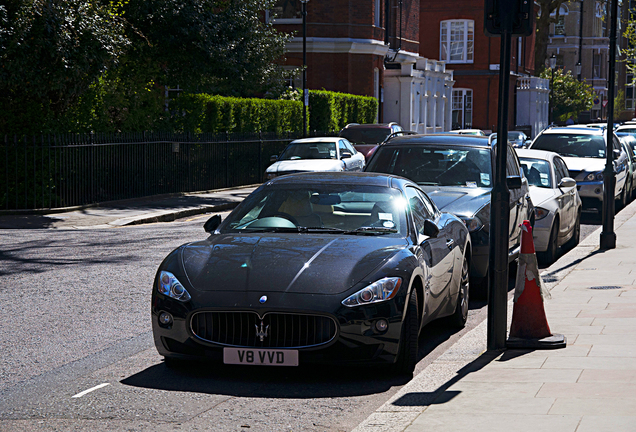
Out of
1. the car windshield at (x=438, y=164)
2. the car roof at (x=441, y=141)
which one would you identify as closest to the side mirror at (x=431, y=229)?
the car windshield at (x=438, y=164)

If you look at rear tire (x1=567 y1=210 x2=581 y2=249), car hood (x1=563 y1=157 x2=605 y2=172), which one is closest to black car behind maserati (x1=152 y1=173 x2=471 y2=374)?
rear tire (x1=567 y1=210 x2=581 y2=249)

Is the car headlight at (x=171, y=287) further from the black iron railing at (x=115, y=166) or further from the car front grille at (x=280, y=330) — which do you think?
the black iron railing at (x=115, y=166)

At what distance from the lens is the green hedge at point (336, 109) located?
38188 mm

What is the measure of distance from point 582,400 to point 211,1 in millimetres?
21448

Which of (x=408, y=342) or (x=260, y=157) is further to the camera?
(x=260, y=157)

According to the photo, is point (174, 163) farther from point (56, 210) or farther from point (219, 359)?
point (219, 359)

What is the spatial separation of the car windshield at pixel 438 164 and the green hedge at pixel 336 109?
2618 cm

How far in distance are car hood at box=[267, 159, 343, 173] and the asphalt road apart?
12799mm

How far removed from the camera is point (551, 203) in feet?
42.9

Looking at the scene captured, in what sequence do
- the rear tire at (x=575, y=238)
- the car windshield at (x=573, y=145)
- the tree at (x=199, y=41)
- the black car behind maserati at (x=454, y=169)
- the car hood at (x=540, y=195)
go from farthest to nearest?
the tree at (x=199, y=41), the car windshield at (x=573, y=145), the rear tire at (x=575, y=238), the car hood at (x=540, y=195), the black car behind maserati at (x=454, y=169)

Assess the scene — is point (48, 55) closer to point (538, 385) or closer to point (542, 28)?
point (538, 385)

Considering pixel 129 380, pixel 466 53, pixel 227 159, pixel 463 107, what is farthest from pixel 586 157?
pixel 466 53

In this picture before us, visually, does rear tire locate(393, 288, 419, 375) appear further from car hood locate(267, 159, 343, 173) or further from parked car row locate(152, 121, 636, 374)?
car hood locate(267, 159, 343, 173)

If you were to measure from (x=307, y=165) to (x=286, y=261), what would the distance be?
662 inches
